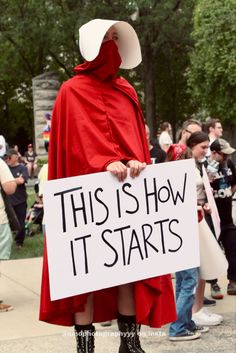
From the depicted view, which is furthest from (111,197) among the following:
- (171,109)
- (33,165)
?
(171,109)

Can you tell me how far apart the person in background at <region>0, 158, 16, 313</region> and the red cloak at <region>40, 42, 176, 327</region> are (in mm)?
2935

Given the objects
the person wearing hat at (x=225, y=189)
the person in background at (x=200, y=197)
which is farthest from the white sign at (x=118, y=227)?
the person wearing hat at (x=225, y=189)

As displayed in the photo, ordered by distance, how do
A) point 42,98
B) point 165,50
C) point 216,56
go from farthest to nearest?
point 165,50 → point 42,98 → point 216,56

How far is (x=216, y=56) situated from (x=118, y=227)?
24.8 m

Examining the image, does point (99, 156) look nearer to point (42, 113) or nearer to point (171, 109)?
point (42, 113)

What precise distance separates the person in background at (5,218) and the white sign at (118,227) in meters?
3.12

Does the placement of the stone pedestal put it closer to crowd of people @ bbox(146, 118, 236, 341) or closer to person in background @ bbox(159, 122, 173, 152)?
person in background @ bbox(159, 122, 173, 152)

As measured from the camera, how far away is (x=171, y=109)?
43812 millimetres

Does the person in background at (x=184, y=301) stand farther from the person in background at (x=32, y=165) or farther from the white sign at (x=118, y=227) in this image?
the person in background at (x=32, y=165)

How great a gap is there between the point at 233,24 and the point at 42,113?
26.3 feet

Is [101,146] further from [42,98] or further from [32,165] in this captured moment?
[32,165]

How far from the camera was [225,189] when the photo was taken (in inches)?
269

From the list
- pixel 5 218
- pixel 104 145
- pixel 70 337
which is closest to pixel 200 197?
pixel 70 337

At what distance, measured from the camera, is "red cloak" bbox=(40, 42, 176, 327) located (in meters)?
3.66
